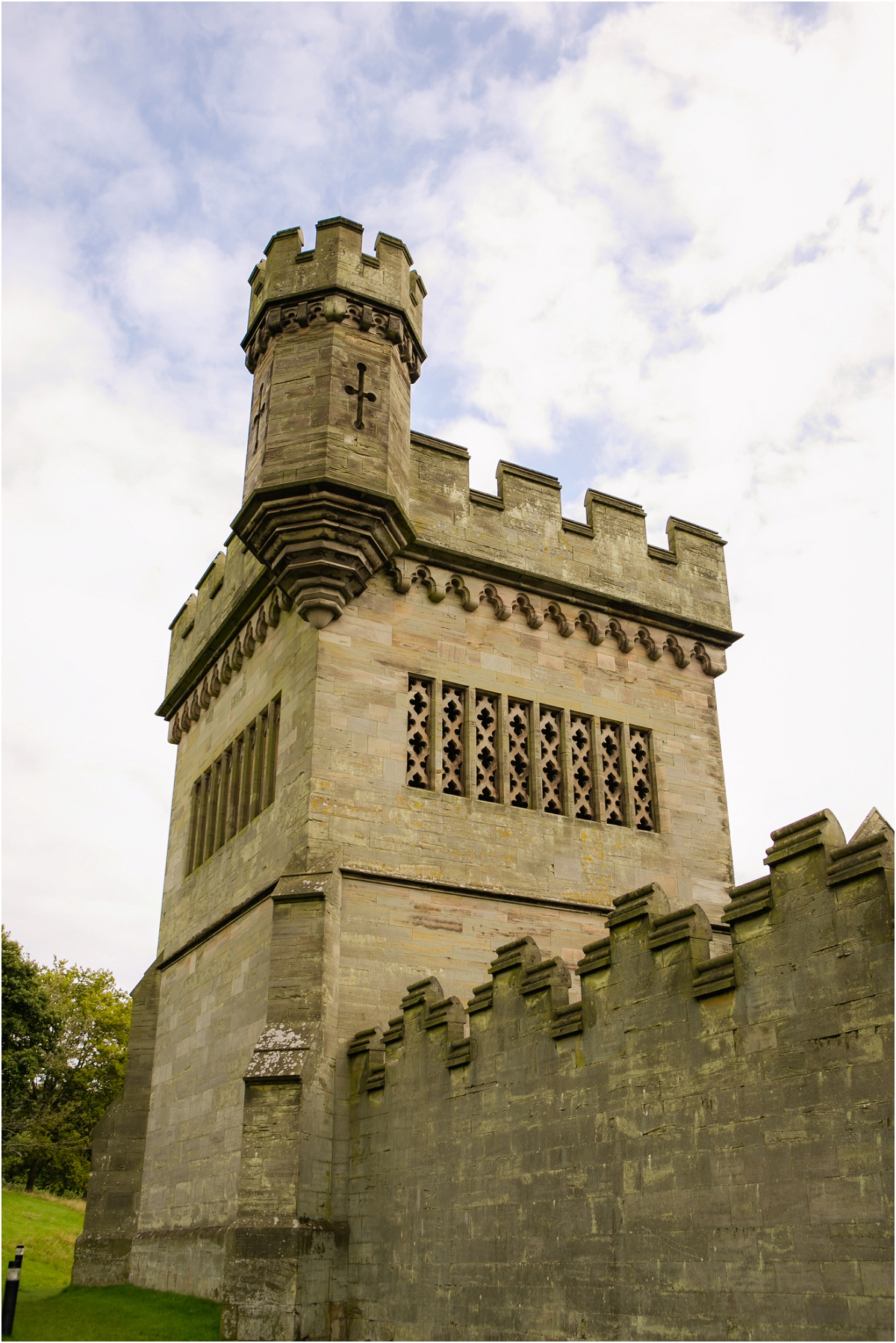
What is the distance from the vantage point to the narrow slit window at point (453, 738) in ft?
51.0

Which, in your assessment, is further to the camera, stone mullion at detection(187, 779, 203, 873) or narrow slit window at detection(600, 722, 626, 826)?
stone mullion at detection(187, 779, 203, 873)

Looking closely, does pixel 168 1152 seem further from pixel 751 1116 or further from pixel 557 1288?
pixel 751 1116

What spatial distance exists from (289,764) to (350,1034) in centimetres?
367

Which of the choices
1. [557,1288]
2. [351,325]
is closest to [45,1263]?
[557,1288]

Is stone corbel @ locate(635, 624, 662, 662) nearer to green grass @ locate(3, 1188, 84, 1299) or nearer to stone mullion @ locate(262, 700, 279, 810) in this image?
stone mullion @ locate(262, 700, 279, 810)

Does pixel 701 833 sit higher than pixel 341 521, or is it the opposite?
pixel 341 521

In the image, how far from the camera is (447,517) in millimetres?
16844

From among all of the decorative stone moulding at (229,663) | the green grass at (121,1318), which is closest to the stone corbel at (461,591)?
the decorative stone moulding at (229,663)

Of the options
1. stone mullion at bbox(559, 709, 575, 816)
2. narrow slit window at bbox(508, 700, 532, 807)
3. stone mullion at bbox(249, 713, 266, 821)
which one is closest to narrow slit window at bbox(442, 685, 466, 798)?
narrow slit window at bbox(508, 700, 532, 807)

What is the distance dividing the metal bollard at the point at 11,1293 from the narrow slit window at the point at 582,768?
8.90 metres

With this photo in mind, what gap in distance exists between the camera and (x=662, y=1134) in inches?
330

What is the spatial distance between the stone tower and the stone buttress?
40 millimetres

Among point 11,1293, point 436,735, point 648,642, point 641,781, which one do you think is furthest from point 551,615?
point 11,1293

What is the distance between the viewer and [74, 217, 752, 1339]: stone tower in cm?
1339
